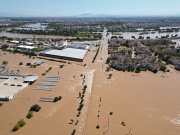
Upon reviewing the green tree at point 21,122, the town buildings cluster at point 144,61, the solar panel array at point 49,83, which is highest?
the town buildings cluster at point 144,61

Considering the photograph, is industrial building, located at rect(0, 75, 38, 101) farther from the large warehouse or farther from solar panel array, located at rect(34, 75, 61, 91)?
the large warehouse

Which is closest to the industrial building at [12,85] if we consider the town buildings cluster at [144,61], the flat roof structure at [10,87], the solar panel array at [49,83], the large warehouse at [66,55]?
the flat roof structure at [10,87]

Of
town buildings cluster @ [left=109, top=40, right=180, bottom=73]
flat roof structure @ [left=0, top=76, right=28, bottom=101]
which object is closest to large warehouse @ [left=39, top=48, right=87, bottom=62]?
town buildings cluster @ [left=109, top=40, right=180, bottom=73]

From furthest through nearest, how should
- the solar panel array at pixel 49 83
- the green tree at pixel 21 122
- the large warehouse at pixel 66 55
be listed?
1. the large warehouse at pixel 66 55
2. the solar panel array at pixel 49 83
3. the green tree at pixel 21 122

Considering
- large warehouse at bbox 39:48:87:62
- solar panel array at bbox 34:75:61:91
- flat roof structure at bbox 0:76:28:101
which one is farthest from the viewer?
large warehouse at bbox 39:48:87:62

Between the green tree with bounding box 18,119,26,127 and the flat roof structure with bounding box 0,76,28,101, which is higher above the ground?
the flat roof structure with bounding box 0,76,28,101

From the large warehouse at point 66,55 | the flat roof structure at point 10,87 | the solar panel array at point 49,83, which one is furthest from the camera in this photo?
the large warehouse at point 66,55

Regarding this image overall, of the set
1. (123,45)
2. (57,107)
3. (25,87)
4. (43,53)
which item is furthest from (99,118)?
(123,45)

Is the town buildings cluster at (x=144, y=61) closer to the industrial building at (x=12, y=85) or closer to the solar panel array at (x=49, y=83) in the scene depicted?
the solar panel array at (x=49, y=83)
